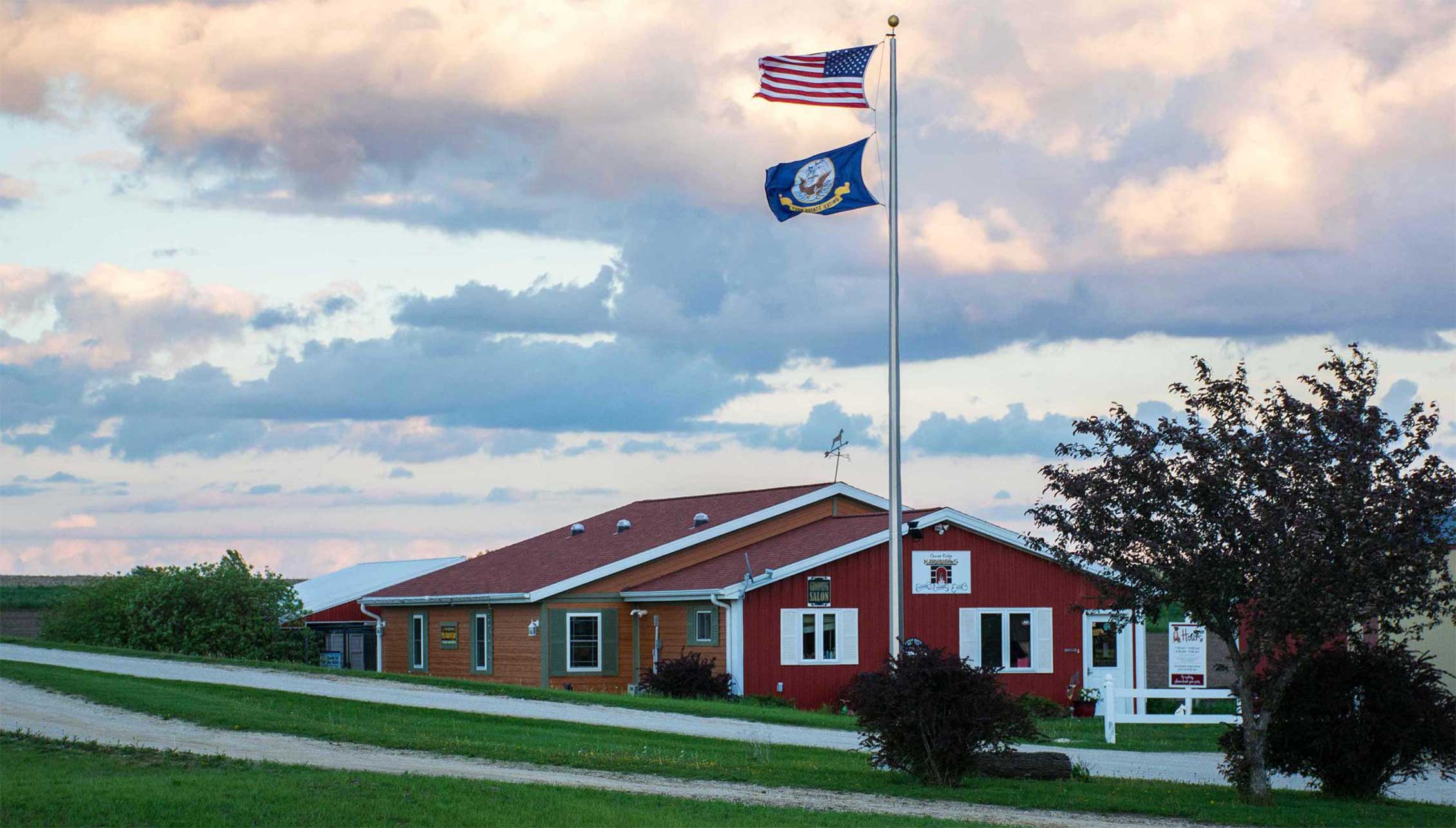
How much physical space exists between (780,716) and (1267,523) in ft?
45.3

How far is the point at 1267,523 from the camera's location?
56.0ft

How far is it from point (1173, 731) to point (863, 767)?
11986mm

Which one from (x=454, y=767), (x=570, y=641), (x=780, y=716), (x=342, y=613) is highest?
(x=454, y=767)

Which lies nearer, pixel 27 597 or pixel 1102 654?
pixel 1102 654

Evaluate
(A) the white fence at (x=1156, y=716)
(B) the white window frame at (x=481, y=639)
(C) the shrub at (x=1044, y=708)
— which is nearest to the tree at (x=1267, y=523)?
(A) the white fence at (x=1156, y=716)

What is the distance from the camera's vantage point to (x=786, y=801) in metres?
16.8

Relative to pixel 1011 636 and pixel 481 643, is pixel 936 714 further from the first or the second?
pixel 481 643

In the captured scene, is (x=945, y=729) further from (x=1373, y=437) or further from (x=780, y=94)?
(x=780, y=94)

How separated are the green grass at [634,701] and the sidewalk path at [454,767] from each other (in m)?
9.28

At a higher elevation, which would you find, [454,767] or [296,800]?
[296,800]

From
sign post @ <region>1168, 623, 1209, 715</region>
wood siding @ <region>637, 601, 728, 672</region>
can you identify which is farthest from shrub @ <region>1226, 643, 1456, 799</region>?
wood siding @ <region>637, 601, 728, 672</region>

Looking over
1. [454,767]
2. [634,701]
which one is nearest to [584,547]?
[634,701]

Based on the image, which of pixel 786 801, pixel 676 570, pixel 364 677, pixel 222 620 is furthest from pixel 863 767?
pixel 222 620

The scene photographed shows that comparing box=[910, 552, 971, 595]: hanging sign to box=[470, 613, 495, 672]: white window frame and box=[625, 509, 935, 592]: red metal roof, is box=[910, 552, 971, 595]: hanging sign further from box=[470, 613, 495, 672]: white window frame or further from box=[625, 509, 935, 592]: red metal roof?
box=[470, 613, 495, 672]: white window frame
